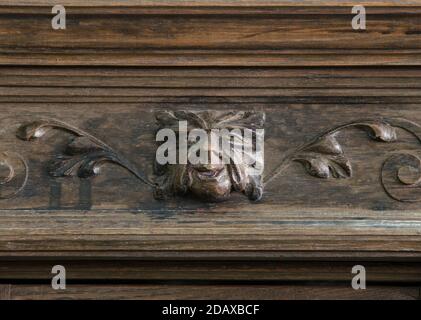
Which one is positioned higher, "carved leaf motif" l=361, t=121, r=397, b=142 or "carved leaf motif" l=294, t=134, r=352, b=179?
"carved leaf motif" l=361, t=121, r=397, b=142

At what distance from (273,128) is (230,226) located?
0.43 ft

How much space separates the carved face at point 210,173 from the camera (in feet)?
4.32

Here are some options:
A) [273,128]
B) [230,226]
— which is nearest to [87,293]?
[230,226]

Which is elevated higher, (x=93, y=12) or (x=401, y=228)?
(x=93, y=12)

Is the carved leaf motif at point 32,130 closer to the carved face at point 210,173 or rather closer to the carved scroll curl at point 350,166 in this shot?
the carved face at point 210,173

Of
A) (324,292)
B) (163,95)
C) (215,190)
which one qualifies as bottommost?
(324,292)

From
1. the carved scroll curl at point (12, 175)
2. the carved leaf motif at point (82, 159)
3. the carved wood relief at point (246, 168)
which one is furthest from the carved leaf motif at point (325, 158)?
the carved scroll curl at point (12, 175)

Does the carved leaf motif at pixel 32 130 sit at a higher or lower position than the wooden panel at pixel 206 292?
higher

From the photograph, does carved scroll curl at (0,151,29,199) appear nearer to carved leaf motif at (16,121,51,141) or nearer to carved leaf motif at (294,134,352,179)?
carved leaf motif at (16,121,51,141)

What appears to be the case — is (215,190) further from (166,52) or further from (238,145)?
(166,52)

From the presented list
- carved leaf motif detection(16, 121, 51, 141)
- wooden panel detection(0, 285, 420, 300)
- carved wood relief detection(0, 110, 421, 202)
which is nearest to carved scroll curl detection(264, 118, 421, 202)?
carved wood relief detection(0, 110, 421, 202)

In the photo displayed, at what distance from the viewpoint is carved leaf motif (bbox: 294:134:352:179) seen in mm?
1343

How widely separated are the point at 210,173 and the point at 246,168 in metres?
0.05

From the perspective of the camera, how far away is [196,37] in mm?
1325
